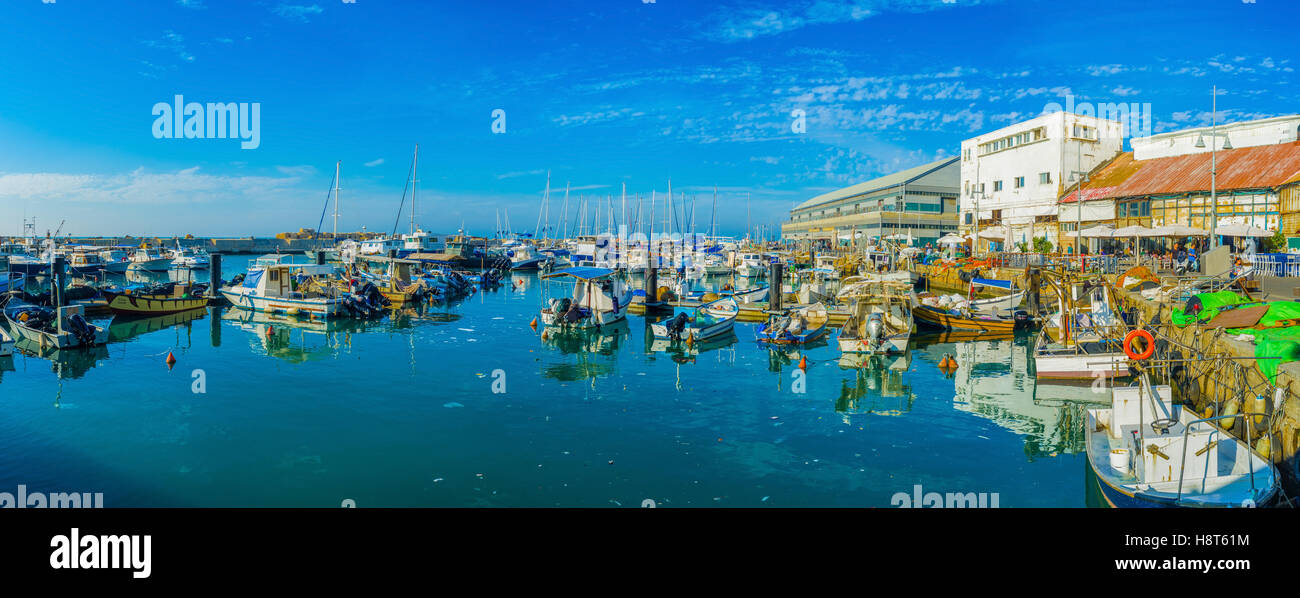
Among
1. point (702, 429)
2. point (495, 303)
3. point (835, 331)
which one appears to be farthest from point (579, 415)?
point (495, 303)

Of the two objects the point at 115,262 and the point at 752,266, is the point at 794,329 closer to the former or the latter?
the point at 752,266

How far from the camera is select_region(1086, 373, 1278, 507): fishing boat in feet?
33.9

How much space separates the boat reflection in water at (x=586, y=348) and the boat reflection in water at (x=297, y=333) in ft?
30.1

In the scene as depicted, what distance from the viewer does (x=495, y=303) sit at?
5034 centimetres

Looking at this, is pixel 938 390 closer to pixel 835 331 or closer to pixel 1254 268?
pixel 835 331

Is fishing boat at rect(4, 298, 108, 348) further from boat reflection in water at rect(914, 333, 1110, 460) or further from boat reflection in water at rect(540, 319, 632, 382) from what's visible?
boat reflection in water at rect(914, 333, 1110, 460)

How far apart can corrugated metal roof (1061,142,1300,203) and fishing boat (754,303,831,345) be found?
2717cm

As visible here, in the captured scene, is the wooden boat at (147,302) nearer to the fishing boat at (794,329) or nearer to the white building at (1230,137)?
the fishing boat at (794,329)

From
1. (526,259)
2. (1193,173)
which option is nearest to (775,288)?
(1193,173)

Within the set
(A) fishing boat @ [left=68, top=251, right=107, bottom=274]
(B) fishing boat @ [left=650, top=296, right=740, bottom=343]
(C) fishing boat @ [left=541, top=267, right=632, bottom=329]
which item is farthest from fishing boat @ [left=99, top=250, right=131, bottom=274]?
(B) fishing boat @ [left=650, top=296, right=740, bottom=343]

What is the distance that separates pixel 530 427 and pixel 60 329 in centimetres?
2285

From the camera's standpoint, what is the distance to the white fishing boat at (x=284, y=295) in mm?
40312

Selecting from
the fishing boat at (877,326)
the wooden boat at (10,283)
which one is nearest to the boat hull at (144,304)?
the wooden boat at (10,283)
